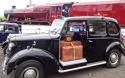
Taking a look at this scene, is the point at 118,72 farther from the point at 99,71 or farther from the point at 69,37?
the point at 69,37

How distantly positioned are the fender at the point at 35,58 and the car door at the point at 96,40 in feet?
4.62

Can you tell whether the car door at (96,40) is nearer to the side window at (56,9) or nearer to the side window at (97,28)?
the side window at (97,28)

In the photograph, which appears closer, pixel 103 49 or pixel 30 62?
pixel 30 62

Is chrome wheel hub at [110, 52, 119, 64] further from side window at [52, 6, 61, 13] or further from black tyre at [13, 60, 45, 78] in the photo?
side window at [52, 6, 61, 13]

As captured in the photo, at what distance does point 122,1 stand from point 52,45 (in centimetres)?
925

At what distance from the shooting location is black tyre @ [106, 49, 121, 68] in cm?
707

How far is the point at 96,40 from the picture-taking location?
671 cm

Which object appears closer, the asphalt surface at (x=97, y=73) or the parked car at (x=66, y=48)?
the parked car at (x=66, y=48)

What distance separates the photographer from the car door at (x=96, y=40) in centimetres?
661

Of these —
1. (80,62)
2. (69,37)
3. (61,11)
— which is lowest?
(80,62)

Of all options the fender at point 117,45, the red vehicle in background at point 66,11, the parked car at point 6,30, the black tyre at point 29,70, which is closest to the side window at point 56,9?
the red vehicle in background at point 66,11

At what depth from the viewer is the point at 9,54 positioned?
18.6 feet

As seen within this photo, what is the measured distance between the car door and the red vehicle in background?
7197 millimetres

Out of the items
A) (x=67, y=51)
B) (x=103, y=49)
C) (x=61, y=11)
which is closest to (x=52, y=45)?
(x=67, y=51)
